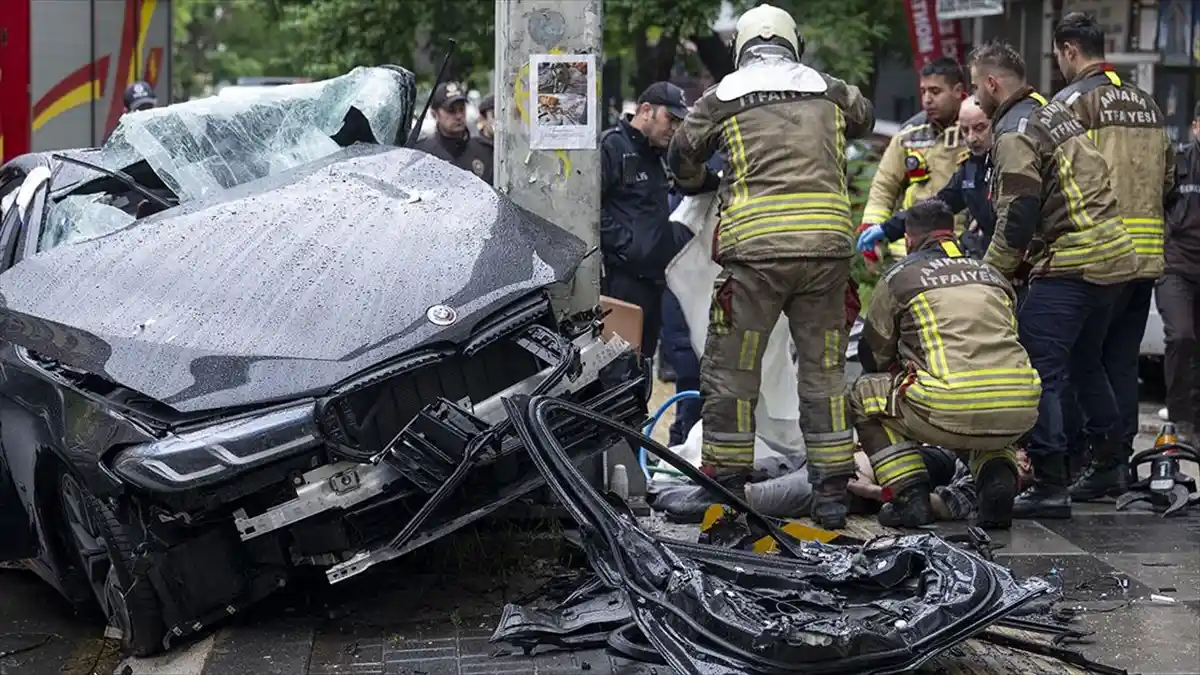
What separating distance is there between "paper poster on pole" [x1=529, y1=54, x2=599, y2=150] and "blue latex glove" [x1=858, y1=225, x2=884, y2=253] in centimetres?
167

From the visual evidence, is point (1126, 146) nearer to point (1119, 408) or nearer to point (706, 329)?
point (1119, 408)

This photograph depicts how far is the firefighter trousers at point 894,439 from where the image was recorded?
652 cm

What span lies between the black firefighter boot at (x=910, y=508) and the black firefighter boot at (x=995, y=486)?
0.71ft

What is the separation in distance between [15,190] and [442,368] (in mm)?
2257

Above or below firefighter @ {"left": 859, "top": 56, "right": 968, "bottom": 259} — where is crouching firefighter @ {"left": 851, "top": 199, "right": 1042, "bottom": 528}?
below

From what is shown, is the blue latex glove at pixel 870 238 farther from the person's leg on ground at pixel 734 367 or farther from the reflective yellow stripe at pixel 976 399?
the reflective yellow stripe at pixel 976 399

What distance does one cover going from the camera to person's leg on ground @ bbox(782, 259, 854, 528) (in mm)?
6598

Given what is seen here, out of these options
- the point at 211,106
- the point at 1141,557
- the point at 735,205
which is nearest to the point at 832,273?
the point at 735,205

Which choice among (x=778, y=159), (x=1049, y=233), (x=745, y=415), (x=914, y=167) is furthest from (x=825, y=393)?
(x=914, y=167)

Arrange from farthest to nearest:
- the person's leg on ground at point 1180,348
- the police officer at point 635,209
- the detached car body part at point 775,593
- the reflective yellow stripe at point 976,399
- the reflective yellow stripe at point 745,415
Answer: the person's leg on ground at point 1180,348, the police officer at point 635,209, the reflective yellow stripe at point 745,415, the reflective yellow stripe at point 976,399, the detached car body part at point 775,593

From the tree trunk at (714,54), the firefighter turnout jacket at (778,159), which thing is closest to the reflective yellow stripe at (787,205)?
the firefighter turnout jacket at (778,159)

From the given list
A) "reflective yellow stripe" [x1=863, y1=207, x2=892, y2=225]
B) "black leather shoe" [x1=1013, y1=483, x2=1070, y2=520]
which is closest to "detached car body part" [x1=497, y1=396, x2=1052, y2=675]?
"black leather shoe" [x1=1013, y1=483, x2=1070, y2=520]

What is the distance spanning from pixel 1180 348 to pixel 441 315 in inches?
202

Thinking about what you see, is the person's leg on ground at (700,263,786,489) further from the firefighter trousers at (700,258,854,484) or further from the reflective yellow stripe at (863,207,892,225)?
the reflective yellow stripe at (863,207,892,225)
